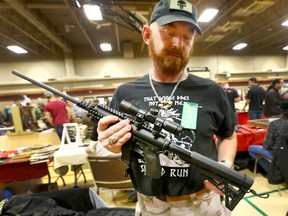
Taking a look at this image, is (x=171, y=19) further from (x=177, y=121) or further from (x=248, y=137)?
(x=248, y=137)

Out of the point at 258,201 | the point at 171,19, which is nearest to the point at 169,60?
the point at 171,19

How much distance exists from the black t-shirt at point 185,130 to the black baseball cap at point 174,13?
0.29 meters

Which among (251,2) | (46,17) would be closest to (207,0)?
(251,2)

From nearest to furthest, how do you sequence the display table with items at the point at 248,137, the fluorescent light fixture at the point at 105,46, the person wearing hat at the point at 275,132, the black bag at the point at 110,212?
the black bag at the point at 110,212, the person wearing hat at the point at 275,132, the display table with items at the point at 248,137, the fluorescent light fixture at the point at 105,46

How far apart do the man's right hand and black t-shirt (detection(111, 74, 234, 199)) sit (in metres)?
0.13

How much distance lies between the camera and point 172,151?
30.3 inches

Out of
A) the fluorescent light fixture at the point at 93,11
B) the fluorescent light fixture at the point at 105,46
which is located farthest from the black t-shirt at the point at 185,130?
the fluorescent light fixture at the point at 105,46

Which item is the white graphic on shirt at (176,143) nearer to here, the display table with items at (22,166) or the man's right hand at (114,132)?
the man's right hand at (114,132)

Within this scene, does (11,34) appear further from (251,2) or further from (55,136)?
(251,2)

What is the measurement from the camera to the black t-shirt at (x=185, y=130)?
842 millimetres

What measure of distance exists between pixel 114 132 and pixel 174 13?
620 millimetres

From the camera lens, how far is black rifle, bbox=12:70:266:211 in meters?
0.73

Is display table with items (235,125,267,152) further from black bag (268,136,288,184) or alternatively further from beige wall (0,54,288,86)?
beige wall (0,54,288,86)

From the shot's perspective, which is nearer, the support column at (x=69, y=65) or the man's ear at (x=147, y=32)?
the man's ear at (x=147, y=32)
